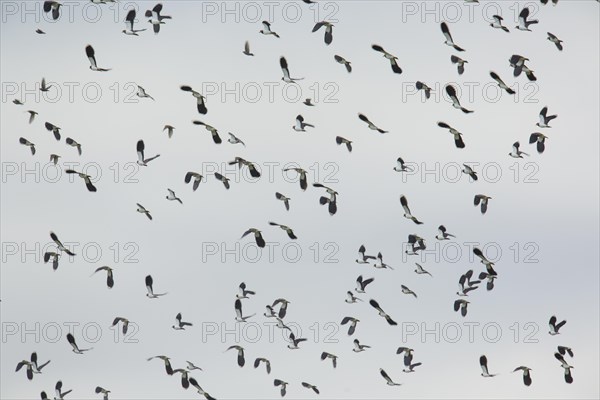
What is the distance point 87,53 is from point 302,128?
584 centimetres

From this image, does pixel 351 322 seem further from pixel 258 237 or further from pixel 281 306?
pixel 258 237

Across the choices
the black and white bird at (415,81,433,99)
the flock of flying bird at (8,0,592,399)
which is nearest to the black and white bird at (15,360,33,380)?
the flock of flying bird at (8,0,592,399)

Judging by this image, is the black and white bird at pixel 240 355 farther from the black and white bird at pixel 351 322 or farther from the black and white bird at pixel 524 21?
the black and white bird at pixel 524 21

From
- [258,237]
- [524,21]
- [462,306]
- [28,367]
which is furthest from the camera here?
[28,367]

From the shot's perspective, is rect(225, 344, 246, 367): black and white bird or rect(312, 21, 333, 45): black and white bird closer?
rect(312, 21, 333, 45): black and white bird

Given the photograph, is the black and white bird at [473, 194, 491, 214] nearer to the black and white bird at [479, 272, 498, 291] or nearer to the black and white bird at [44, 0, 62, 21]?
the black and white bird at [479, 272, 498, 291]

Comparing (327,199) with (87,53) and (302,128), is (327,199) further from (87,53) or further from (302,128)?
(87,53)

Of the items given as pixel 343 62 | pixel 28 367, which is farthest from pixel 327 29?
pixel 28 367

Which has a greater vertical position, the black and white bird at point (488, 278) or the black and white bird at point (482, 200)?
the black and white bird at point (482, 200)

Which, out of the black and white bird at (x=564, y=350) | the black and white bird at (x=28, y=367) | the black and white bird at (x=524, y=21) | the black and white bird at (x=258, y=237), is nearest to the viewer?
the black and white bird at (x=524, y=21)

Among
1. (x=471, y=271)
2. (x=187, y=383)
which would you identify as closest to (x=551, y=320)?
(x=471, y=271)

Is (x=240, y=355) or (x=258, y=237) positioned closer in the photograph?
(x=258, y=237)

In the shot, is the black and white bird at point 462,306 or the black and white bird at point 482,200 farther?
the black and white bird at point 462,306

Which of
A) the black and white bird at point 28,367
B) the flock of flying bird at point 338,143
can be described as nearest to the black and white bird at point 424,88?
the flock of flying bird at point 338,143
